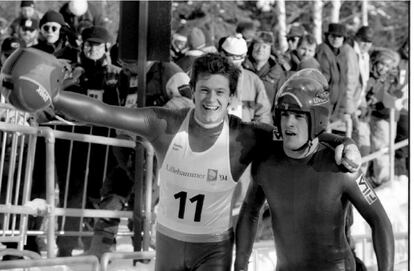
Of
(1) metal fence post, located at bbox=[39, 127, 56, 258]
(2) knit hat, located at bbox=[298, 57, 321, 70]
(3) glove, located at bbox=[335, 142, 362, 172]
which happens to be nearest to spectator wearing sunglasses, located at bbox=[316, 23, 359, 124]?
(2) knit hat, located at bbox=[298, 57, 321, 70]

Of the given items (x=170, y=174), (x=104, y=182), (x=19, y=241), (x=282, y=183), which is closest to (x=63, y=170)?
(x=104, y=182)

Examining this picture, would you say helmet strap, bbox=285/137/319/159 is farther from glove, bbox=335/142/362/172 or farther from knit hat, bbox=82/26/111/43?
knit hat, bbox=82/26/111/43

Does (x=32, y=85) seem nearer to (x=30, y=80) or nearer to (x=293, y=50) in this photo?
(x=30, y=80)

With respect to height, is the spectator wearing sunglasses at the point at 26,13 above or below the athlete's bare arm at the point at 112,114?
above

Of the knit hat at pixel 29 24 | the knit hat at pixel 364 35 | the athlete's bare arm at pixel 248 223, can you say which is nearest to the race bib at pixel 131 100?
the knit hat at pixel 29 24

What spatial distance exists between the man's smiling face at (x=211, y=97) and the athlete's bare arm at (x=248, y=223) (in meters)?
0.49

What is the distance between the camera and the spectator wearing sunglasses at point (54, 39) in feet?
29.8

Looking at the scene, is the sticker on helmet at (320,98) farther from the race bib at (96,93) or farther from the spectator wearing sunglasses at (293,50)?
the spectator wearing sunglasses at (293,50)

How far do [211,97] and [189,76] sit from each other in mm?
3185

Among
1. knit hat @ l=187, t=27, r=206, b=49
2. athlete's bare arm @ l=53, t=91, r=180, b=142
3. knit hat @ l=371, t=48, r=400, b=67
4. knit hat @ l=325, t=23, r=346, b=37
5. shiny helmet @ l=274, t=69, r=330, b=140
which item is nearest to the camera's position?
athlete's bare arm @ l=53, t=91, r=180, b=142

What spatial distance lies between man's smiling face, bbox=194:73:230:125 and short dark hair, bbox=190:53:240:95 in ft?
0.09

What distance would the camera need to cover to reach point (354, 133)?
33.9 ft

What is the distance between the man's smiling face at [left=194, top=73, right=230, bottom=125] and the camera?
537 centimetres

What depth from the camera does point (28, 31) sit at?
951 centimetres
